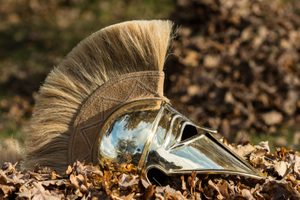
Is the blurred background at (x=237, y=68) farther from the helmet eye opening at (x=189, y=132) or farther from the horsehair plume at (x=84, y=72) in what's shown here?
the horsehair plume at (x=84, y=72)

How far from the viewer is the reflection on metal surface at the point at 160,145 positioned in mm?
3488

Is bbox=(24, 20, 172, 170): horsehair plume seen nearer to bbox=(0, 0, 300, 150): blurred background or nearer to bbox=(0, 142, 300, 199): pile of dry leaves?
bbox=(0, 142, 300, 199): pile of dry leaves

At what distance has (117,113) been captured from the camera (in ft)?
11.9

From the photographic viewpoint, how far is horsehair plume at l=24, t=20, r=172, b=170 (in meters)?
3.73

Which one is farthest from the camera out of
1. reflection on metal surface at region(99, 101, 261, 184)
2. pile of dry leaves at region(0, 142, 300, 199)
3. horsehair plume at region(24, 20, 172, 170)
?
horsehair plume at region(24, 20, 172, 170)

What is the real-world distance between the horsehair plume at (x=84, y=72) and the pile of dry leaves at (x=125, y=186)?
8.5 inches

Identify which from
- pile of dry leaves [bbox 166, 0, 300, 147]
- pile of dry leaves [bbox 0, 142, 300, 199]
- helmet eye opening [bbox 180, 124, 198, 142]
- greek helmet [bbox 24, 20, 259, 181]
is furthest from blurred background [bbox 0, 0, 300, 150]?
pile of dry leaves [bbox 0, 142, 300, 199]

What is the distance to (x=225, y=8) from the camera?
748 cm

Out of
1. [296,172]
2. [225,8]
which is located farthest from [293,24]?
[296,172]

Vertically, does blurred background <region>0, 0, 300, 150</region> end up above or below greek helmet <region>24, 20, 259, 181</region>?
below

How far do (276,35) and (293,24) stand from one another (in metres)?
0.42

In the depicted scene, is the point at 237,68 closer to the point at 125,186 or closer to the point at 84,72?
the point at 84,72

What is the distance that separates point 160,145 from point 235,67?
12.9ft

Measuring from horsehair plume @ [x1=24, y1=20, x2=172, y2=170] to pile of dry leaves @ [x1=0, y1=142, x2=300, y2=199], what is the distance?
0.71 feet
